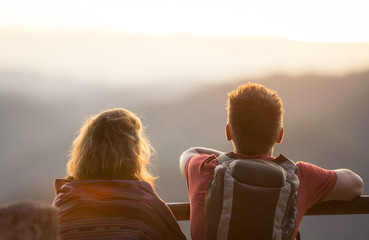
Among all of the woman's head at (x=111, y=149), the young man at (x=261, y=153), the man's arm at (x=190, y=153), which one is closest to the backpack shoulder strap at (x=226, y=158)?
the young man at (x=261, y=153)

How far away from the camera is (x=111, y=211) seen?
81.8 inches

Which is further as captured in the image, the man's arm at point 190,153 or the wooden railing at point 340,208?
the man's arm at point 190,153

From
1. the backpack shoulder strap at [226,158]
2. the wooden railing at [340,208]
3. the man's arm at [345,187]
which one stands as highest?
the backpack shoulder strap at [226,158]

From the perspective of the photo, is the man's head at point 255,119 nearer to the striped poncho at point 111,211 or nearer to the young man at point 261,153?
the young man at point 261,153

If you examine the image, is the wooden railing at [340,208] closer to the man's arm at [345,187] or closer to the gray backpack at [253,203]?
the man's arm at [345,187]

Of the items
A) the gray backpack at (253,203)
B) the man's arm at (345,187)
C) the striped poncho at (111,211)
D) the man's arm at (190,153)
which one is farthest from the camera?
the man's arm at (190,153)

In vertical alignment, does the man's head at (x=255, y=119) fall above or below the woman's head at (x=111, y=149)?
above

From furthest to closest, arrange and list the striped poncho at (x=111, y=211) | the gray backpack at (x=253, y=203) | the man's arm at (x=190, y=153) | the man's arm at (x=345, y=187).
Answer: the man's arm at (x=190, y=153)
the man's arm at (x=345, y=187)
the striped poncho at (x=111, y=211)
the gray backpack at (x=253, y=203)

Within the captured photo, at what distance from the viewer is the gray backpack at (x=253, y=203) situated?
6.19ft

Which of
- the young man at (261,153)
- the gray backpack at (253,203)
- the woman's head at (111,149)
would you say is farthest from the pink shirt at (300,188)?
the woman's head at (111,149)

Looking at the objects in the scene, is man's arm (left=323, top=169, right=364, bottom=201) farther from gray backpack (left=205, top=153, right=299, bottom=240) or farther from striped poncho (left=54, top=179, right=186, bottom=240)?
striped poncho (left=54, top=179, right=186, bottom=240)

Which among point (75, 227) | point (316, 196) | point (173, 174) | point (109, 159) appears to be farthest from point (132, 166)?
point (173, 174)

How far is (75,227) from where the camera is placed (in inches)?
80.4

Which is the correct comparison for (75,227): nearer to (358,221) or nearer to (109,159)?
(109,159)
